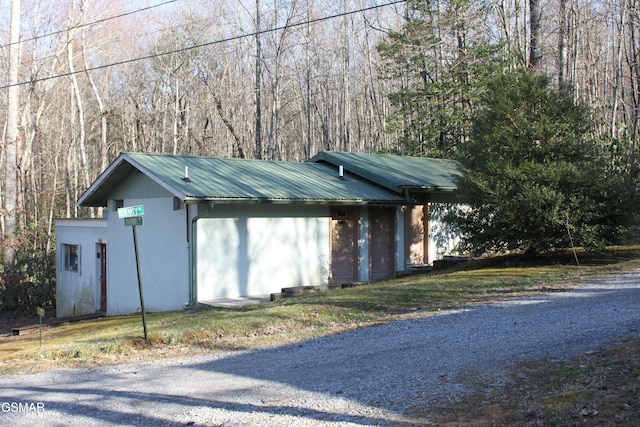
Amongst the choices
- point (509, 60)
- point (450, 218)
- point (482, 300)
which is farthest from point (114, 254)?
point (509, 60)

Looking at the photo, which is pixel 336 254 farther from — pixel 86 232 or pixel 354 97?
pixel 354 97

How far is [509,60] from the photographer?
1077 inches

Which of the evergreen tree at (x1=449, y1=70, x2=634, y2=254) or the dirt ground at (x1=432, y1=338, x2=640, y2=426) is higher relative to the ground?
the evergreen tree at (x1=449, y1=70, x2=634, y2=254)

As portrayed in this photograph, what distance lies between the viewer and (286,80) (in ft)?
140

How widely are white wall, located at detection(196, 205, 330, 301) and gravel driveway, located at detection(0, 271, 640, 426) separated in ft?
21.4

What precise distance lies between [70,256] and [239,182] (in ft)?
27.0

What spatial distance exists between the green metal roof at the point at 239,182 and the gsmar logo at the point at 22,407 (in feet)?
26.0

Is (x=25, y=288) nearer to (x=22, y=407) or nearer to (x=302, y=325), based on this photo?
(x=302, y=325)

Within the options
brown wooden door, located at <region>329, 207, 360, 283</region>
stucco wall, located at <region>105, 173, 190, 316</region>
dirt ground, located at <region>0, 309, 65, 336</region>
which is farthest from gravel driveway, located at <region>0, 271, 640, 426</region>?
dirt ground, located at <region>0, 309, 65, 336</region>

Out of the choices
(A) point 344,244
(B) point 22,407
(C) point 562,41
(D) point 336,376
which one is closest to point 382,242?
(A) point 344,244

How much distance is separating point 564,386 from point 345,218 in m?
12.9

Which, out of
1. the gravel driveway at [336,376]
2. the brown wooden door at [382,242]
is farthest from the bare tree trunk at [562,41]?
the gravel driveway at [336,376]

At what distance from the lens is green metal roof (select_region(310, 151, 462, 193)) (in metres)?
19.4

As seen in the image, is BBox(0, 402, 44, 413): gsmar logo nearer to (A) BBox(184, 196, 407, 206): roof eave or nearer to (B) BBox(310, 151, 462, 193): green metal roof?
(A) BBox(184, 196, 407, 206): roof eave
